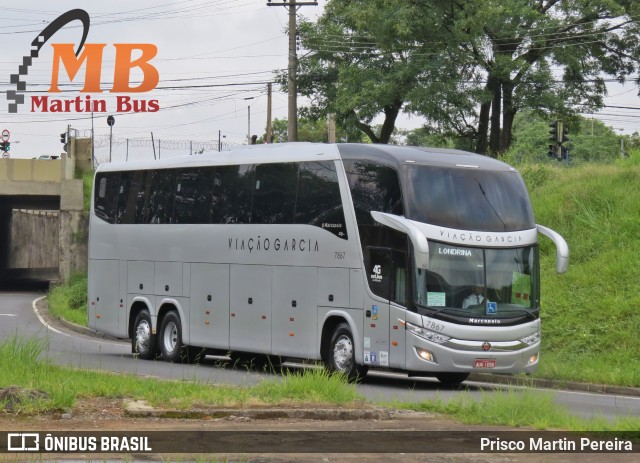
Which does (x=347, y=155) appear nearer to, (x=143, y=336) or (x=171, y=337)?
(x=171, y=337)

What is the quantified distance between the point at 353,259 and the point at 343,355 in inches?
68.2

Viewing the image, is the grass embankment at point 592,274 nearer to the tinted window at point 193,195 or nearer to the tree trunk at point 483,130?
the tinted window at point 193,195

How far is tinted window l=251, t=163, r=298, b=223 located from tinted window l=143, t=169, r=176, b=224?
3269 millimetres

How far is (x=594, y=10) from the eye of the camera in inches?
1921

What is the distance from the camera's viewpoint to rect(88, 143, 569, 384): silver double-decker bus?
65.7 feet

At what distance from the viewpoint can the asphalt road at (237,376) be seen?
57.7 ft

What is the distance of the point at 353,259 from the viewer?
21.1 meters

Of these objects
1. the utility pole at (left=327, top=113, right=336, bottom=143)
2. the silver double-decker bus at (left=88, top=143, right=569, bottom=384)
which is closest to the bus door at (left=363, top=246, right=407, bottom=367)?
the silver double-decker bus at (left=88, top=143, right=569, bottom=384)

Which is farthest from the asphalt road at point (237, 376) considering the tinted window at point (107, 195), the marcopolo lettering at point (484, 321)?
the tinted window at point (107, 195)

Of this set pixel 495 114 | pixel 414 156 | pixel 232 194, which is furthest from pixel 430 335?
pixel 495 114

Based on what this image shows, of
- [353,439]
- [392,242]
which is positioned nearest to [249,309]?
[392,242]

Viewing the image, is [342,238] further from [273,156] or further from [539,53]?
[539,53]

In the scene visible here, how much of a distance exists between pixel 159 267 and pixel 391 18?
23.0 meters

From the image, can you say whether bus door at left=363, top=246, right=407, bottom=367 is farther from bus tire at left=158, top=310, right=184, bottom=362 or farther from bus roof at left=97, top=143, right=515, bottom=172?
bus tire at left=158, top=310, right=184, bottom=362
